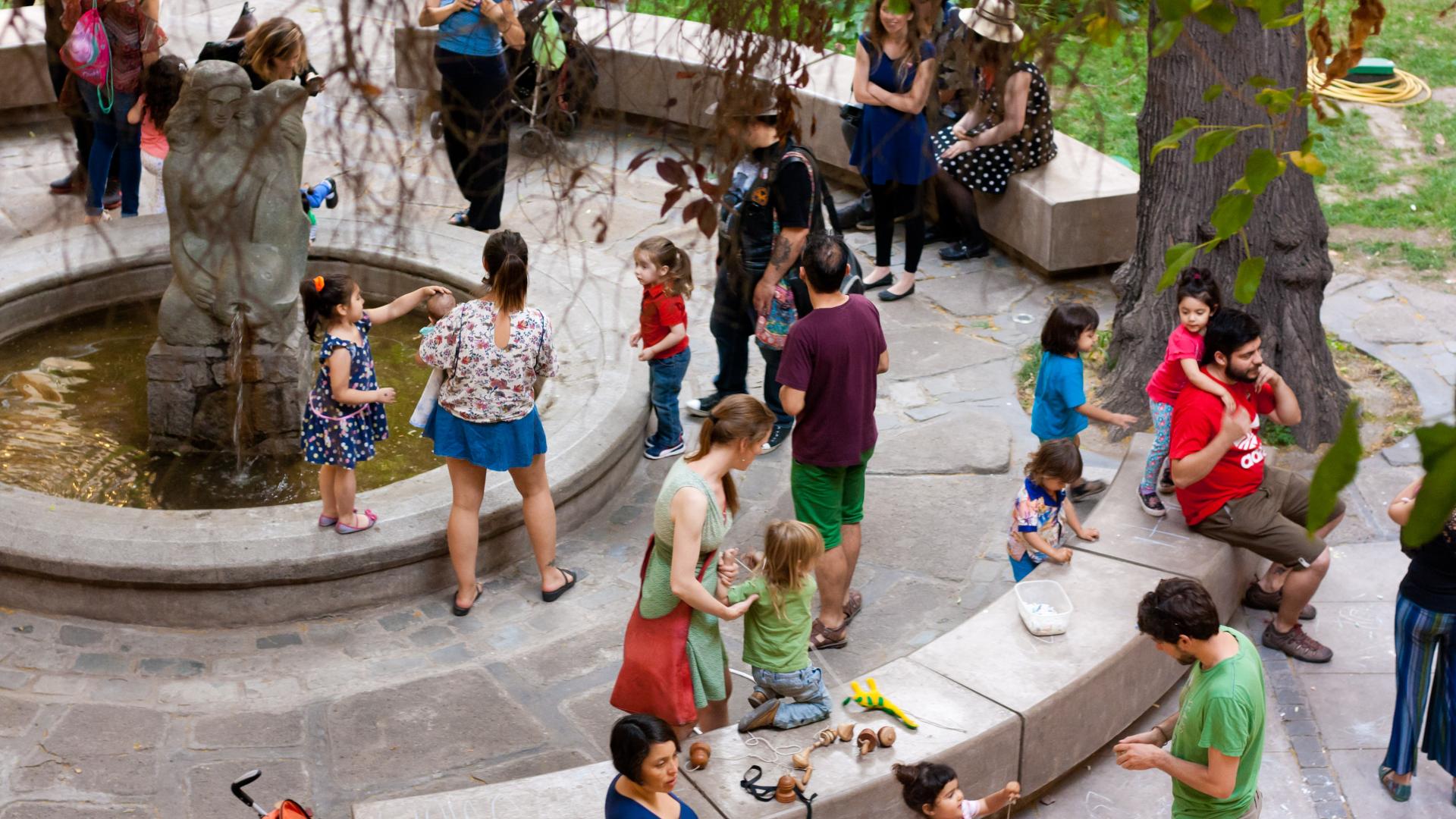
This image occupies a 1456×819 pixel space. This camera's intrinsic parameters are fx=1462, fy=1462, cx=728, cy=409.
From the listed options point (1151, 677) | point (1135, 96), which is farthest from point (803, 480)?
point (1135, 96)

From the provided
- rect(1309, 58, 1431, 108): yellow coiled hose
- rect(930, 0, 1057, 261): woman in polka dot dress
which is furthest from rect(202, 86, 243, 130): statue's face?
rect(1309, 58, 1431, 108): yellow coiled hose

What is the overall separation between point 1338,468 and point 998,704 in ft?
11.5

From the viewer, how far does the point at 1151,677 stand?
5.68m

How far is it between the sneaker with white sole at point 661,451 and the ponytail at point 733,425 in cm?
255

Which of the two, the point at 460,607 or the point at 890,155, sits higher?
the point at 890,155

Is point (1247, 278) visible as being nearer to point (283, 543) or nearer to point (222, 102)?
point (283, 543)

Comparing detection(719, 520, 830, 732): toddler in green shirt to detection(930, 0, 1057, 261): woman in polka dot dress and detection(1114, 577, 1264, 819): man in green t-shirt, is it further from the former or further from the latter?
detection(930, 0, 1057, 261): woman in polka dot dress

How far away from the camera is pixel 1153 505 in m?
6.29

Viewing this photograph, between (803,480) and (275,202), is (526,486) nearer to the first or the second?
(803,480)

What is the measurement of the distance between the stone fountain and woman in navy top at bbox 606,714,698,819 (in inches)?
138

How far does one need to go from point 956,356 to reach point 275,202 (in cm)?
399

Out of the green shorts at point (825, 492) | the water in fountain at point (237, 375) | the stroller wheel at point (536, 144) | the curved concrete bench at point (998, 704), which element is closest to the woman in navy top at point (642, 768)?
the curved concrete bench at point (998, 704)

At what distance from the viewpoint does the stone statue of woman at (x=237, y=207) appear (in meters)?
6.67

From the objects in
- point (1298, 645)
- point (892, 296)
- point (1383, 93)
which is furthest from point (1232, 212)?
point (1383, 93)
